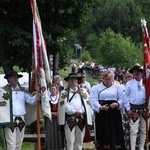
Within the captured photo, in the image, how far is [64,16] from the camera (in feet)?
37.0

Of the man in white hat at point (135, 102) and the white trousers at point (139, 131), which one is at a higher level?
the man in white hat at point (135, 102)

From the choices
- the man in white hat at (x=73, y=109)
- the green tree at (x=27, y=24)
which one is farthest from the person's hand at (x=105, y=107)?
the green tree at (x=27, y=24)

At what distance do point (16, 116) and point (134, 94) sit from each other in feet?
7.99

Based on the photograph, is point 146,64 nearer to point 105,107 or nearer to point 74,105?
point 105,107

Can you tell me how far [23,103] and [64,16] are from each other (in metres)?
4.48

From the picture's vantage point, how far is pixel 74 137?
7926 mm

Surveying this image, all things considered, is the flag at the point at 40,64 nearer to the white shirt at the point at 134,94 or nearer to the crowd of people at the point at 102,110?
the crowd of people at the point at 102,110

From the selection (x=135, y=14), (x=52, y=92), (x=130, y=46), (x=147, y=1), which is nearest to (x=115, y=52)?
(x=130, y=46)

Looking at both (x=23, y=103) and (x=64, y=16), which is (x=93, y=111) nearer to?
(x=23, y=103)

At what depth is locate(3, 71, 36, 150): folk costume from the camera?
23.7 ft

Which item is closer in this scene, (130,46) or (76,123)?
(76,123)

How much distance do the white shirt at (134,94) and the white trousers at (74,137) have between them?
1088 mm

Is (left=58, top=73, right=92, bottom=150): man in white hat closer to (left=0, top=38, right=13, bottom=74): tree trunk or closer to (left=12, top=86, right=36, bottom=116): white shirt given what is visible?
(left=12, top=86, right=36, bottom=116): white shirt

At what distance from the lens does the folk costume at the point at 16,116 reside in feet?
23.7
